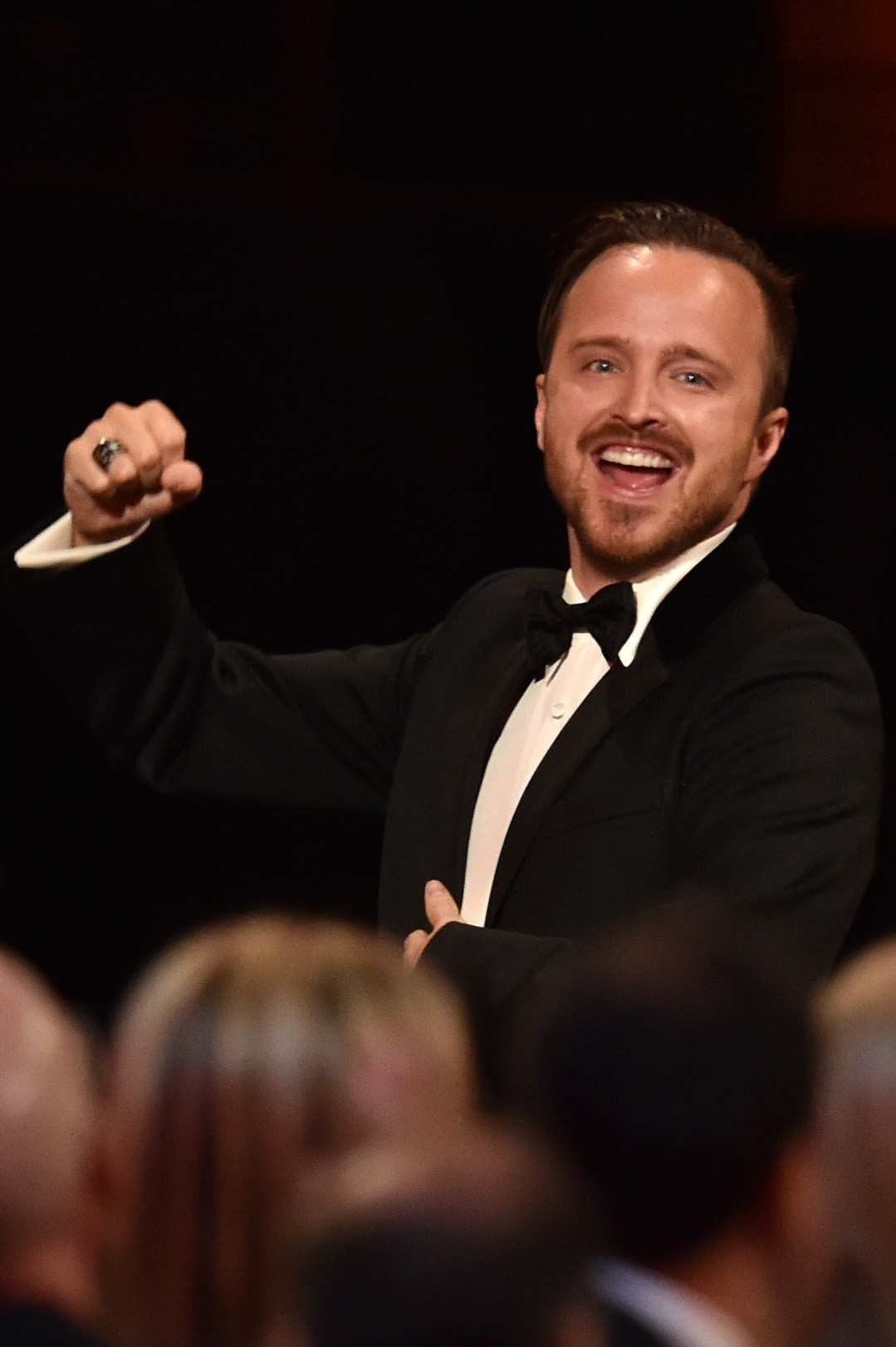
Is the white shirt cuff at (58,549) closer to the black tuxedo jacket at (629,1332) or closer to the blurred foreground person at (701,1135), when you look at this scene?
the blurred foreground person at (701,1135)

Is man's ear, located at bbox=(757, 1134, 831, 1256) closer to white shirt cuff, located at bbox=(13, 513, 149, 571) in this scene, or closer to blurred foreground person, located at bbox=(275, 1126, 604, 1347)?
blurred foreground person, located at bbox=(275, 1126, 604, 1347)

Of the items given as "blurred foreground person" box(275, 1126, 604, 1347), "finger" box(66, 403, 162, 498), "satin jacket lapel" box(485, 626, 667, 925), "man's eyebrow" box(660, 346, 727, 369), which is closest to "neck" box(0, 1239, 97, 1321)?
"blurred foreground person" box(275, 1126, 604, 1347)

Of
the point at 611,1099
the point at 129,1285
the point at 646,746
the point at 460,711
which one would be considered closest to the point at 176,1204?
the point at 129,1285

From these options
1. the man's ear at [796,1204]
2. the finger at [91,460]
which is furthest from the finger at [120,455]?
the man's ear at [796,1204]

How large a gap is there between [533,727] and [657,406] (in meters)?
0.40

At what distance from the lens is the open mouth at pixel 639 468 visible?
7.68 feet

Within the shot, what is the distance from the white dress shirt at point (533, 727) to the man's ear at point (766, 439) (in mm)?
104

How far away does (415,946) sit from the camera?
6.87ft

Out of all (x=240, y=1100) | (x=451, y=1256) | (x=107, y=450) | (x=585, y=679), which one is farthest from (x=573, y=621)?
(x=451, y=1256)

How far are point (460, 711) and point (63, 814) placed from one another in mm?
1387

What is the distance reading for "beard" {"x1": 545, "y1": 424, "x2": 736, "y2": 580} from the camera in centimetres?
232

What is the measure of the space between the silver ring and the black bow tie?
0.50 m

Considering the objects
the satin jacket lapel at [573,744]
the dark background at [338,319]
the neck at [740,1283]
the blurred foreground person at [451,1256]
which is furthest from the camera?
the dark background at [338,319]

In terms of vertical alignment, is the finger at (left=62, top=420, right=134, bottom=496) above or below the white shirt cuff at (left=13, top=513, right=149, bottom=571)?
above
